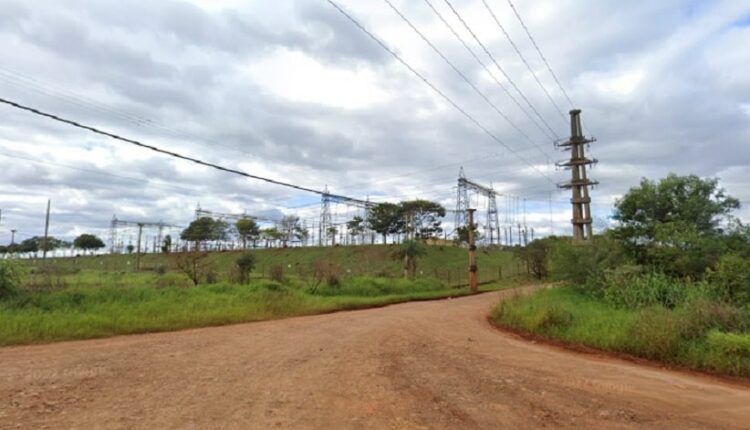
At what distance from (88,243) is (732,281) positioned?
355 ft

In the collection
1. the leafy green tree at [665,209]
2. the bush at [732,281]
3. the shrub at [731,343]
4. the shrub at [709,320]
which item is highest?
the leafy green tree at [665,209]

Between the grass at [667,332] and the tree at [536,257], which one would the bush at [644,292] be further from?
the tree at [536,257]

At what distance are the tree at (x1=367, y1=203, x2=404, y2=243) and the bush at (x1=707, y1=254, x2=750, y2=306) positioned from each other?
5504 cm

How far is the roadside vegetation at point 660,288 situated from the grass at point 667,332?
2 centimetres

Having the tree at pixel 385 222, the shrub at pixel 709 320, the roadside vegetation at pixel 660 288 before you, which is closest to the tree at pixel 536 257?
the roadside vegetation at pixel 660 288

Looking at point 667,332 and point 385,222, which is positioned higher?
point 385,222

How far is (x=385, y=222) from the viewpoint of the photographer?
7162 cm

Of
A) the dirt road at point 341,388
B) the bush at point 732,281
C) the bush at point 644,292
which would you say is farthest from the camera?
the bush at point 644,292

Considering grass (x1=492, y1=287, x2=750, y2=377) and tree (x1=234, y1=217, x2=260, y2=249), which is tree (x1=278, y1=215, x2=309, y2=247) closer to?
tree (x1=234, y1=217, x2=260, y2=249)

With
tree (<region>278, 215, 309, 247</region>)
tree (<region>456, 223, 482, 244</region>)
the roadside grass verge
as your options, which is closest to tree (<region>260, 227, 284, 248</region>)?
tree (<region>278, 215, 309, 247</region>)

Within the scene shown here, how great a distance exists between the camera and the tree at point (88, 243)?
97.6m

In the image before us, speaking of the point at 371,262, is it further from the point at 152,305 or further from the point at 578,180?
the point at 152,305

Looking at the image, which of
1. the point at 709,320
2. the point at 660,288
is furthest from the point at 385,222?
the point at 709,320

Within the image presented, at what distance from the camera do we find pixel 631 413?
19.2 ft
